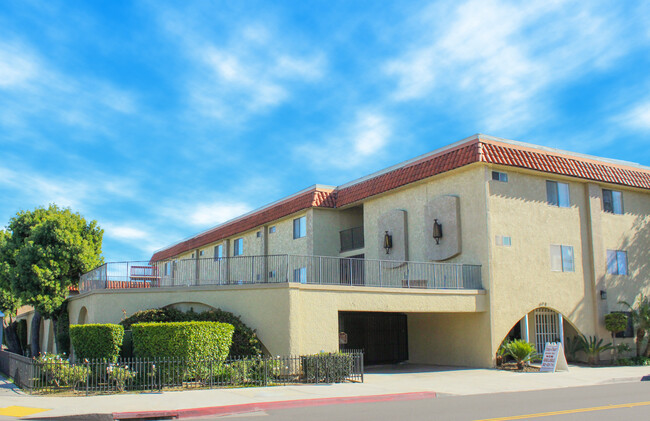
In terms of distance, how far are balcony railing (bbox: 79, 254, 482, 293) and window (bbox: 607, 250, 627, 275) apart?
7.05 m

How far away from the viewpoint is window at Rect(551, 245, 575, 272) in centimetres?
2492

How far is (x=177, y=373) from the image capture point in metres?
17.2

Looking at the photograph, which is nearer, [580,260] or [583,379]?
[583,379]

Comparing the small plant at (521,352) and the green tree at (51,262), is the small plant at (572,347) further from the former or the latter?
the green tree at (51,262)

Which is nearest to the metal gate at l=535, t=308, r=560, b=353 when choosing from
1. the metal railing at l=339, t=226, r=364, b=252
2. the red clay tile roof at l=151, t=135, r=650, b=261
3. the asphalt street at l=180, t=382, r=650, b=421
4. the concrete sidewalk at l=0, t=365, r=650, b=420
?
the concrete sidewalk at l=0, t=365, r=650, b=420

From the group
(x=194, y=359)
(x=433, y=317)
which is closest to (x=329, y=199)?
(x=433, y=317)

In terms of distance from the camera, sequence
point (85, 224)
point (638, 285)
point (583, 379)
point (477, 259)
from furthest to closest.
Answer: point (85, 224) → point (638, 285) → point (477, 259) → point (583, 379)

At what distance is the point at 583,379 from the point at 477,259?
5848 millimetres

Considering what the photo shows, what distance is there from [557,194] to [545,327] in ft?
17.8

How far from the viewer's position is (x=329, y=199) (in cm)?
3066

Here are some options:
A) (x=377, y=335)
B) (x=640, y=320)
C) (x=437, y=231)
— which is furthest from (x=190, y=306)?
(x=640, y=320)

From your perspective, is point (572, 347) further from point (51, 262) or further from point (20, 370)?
point (51, 262)

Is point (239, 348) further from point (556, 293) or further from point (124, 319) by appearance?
point (556, 293)

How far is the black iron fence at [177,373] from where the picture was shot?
639 inches
